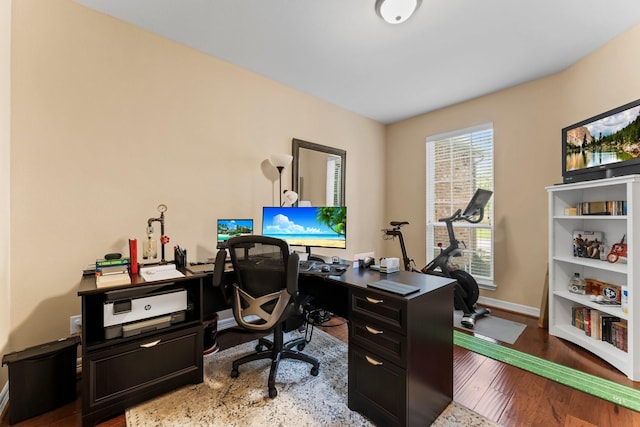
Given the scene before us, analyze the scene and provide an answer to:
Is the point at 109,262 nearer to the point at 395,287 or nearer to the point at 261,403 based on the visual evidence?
the point at 261,403

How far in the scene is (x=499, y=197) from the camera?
336cm

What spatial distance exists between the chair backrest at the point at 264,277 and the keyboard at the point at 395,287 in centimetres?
52

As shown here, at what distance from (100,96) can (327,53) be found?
1.96m

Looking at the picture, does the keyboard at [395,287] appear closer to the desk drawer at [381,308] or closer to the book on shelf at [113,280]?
the desk drawer at [381,308]

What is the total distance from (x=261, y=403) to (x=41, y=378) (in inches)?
51.4

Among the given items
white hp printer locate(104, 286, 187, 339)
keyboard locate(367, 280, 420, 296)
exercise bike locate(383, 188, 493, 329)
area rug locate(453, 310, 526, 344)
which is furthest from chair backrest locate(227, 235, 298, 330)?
area rug locate(453, 310, 526, 344)

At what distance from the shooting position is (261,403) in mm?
1699

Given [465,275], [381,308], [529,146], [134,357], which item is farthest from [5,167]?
[529,146]

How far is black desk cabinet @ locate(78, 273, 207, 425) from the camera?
152 cm

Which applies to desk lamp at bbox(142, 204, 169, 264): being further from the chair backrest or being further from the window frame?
the window frame

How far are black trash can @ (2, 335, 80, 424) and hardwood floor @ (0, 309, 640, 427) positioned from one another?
0.21 feet

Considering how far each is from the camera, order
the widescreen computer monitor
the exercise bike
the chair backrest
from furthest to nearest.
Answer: the exercise bike → the widescreen computer monitor → the chair backrest

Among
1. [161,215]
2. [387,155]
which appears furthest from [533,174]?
[161,215]

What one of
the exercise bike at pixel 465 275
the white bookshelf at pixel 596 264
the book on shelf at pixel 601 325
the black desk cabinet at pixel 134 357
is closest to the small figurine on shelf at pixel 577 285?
the white bookshelf at pixel 596 264
